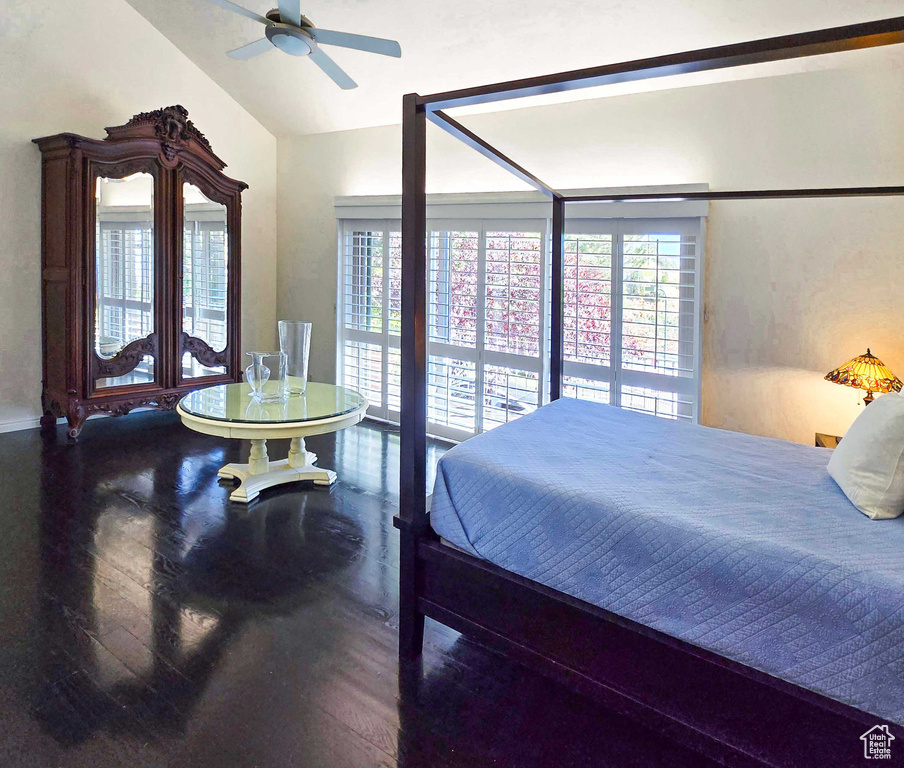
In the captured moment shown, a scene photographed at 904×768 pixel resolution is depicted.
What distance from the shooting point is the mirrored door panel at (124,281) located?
166 inches

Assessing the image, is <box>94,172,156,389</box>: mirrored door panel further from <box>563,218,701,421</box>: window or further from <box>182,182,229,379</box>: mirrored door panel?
<box>563,218,701,421</box>: window

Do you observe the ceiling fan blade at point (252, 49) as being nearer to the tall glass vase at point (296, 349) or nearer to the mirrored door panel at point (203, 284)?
the tall glass vase at point (296, 349)

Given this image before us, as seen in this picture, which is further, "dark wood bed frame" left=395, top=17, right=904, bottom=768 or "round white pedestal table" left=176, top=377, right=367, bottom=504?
"round white pedestal table" left=176, top=377, right=367, bottom=504

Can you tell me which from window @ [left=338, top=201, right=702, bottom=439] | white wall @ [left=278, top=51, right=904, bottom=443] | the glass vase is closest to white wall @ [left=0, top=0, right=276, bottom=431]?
window @ [left=338, top=201, right=702, bottom=439]

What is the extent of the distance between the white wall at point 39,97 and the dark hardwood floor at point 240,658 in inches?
67.6

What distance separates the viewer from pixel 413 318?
69.7 inches

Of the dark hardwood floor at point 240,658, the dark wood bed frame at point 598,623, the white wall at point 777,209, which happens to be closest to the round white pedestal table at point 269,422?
the dark hardwood floor at point 240,658

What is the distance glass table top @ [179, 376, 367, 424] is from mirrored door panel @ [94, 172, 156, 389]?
3.47ft

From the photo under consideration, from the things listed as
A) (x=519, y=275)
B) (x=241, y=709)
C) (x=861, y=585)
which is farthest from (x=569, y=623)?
(x=519, y=275)

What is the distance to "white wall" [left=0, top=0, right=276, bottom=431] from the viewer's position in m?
4.17

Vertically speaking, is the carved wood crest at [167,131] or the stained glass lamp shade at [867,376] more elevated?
the carved wood crest at [167,131]

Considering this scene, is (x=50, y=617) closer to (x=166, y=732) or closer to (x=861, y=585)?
(x=166, y=732)

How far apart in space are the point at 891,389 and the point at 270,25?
333cm

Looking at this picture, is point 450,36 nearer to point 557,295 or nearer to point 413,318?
point 557,295
